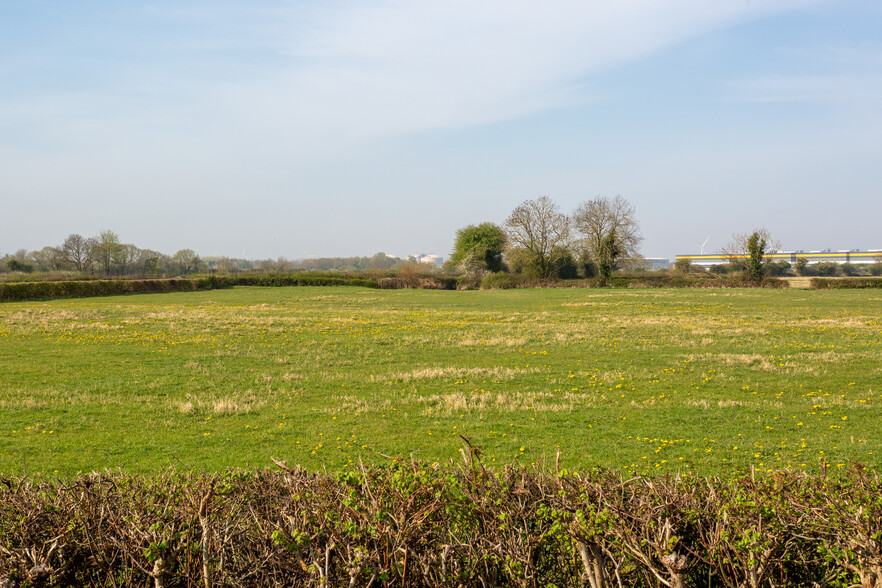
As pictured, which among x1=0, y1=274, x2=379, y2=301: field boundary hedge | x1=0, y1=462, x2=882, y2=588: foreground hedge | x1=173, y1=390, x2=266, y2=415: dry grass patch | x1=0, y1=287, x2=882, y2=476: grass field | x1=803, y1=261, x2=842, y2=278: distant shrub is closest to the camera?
x1=0, y1=462, x2=882, y2=588: foreground hedge

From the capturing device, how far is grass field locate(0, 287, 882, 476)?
9.32 m

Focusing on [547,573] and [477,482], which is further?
[477,482]

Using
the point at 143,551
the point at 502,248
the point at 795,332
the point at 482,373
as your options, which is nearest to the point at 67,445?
the point at 143,551

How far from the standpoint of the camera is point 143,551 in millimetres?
3059

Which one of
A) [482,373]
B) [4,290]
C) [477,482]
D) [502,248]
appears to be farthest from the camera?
[502,248]

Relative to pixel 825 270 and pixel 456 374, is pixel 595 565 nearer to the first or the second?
pixel 456 374

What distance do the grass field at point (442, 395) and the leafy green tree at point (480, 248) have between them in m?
58.6

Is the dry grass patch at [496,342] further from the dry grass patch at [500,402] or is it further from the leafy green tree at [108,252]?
the leafy green tree at [108,252]

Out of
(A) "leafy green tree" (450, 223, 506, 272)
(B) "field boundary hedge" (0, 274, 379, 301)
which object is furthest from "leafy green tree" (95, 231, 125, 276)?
(A) "leafy green tree" (450, 223, 506, 272)

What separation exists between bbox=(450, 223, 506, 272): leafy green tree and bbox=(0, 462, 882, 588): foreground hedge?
81920mm

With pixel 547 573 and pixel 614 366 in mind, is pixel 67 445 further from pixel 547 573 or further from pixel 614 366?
pixel 614 366

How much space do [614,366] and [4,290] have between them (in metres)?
57.7

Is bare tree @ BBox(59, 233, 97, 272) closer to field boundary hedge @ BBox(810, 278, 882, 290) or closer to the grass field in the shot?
the grass field

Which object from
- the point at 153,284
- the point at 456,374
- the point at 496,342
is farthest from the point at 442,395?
the point at 153,284
